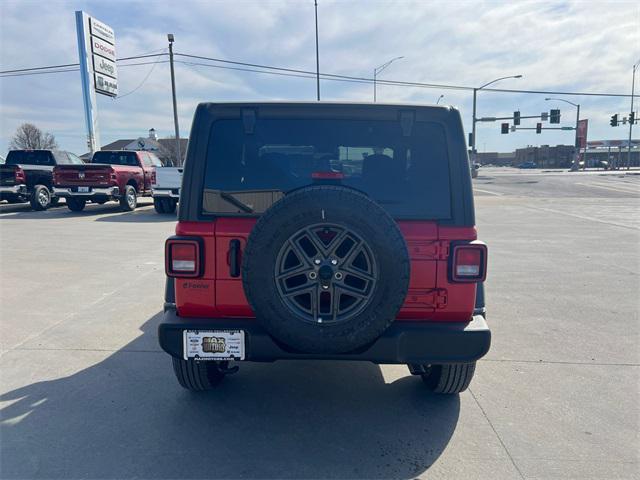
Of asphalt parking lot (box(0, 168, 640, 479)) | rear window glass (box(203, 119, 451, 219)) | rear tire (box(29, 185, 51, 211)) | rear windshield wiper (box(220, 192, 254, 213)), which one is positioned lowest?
asphalt parking lot (box(0, 168, 640, 479))

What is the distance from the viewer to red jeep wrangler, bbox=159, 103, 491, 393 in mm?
2447

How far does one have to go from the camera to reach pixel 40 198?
15609 millimetres

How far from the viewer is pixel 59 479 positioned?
8.07 feet

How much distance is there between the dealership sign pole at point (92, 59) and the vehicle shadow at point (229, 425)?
21.1m

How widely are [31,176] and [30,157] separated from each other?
5.53 feet

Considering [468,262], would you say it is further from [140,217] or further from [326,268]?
[140,217]

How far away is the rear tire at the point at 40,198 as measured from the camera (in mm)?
15492

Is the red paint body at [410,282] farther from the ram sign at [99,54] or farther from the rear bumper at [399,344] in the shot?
the ram sign at [99,54]

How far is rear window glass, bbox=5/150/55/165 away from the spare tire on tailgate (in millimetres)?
18333

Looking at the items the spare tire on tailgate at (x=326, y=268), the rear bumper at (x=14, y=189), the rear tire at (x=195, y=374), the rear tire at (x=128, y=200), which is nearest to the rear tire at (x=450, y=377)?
the spare tire on tailgate at (x=326, y=268)

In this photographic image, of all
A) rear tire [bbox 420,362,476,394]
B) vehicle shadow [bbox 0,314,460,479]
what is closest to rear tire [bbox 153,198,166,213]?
vehicle shadow [bbox 0,314,460,479]

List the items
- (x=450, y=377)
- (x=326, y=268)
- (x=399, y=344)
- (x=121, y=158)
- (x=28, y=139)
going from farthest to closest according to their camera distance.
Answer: (x=28, y=139) → (x=121, y=158) → (x=450, y=377) → (x=399, y=344) → (x=326, y=268)

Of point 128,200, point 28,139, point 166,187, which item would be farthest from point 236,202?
point 28,139

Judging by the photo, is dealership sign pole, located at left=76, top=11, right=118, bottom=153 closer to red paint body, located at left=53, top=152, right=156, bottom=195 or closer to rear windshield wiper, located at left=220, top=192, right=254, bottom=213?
red paint body, located at left=53, top=152, right=156, bottom=195
